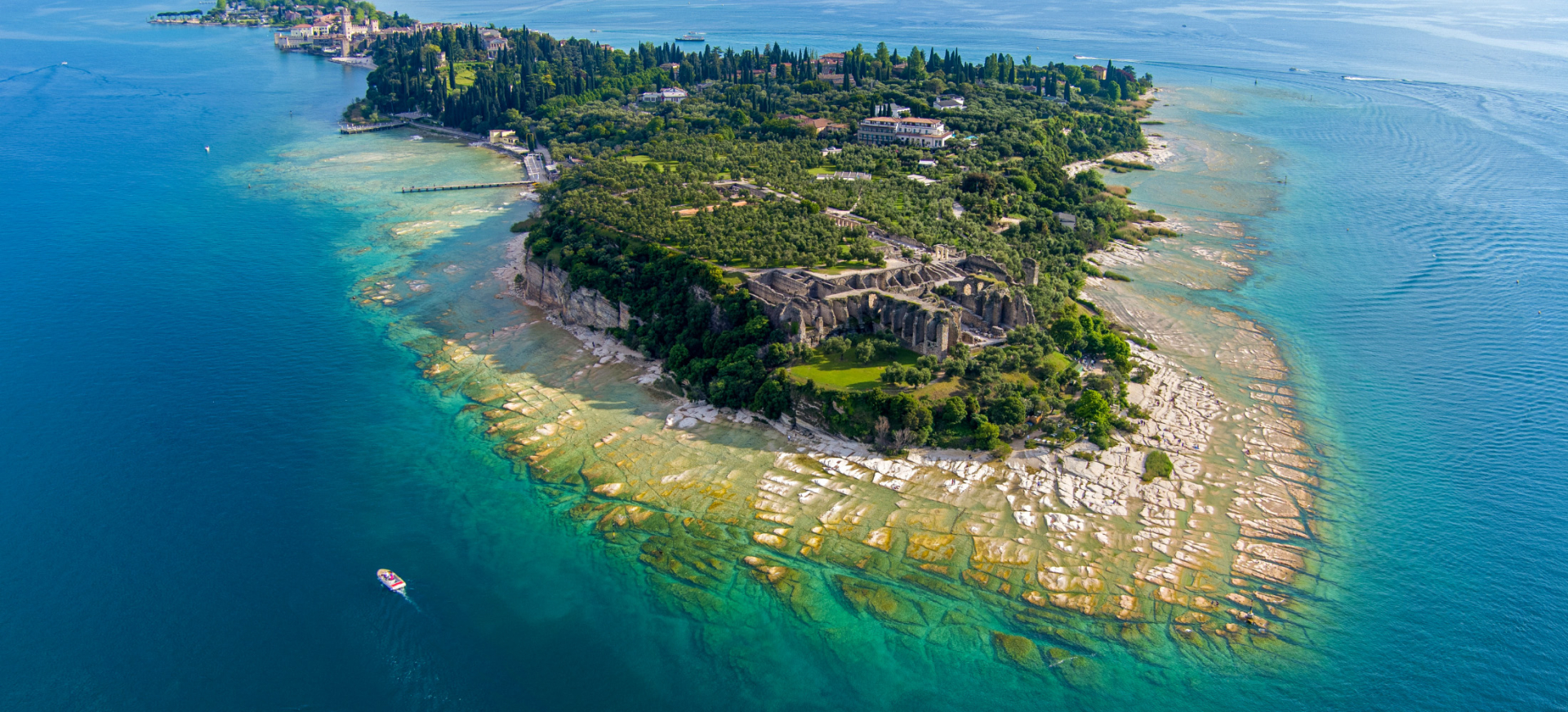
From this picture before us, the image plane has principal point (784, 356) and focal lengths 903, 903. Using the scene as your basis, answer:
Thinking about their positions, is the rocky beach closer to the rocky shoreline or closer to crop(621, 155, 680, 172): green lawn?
the rocky shoreline

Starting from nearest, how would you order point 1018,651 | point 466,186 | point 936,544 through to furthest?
point 1018,651, point 936,544, point 466,186

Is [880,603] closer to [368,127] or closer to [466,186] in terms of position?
[466,186]

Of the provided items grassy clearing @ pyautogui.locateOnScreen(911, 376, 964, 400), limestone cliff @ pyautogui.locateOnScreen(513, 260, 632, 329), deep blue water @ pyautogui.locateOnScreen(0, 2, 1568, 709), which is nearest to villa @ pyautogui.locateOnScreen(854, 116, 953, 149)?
deep blue water @ pyautogui.locateOnScreen(0, 2, 1568, 709)

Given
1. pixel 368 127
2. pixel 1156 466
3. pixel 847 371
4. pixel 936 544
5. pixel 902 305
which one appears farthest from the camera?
pixel 368 127

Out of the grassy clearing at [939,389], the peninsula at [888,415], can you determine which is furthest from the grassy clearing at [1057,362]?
the grassy clearing at [939,389]

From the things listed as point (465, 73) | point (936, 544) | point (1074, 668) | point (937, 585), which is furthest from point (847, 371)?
point (465, 73)

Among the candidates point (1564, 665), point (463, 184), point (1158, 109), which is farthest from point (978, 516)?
point (1158, 109)
